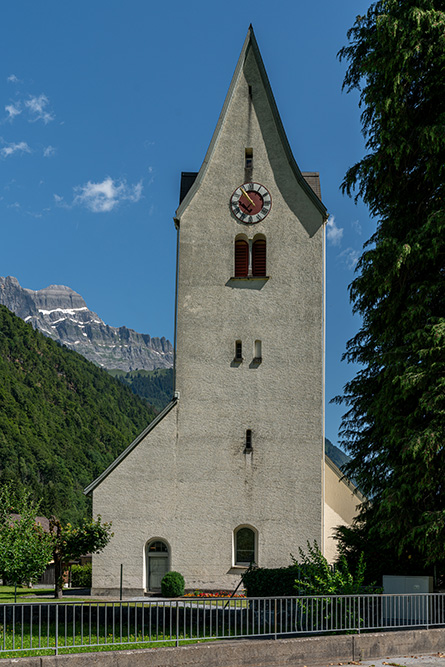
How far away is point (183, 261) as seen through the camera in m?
31.1

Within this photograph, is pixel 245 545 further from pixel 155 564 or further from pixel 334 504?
pixel 334 504

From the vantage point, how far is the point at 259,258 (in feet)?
102

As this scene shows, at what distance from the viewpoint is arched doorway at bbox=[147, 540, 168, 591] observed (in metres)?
28.8

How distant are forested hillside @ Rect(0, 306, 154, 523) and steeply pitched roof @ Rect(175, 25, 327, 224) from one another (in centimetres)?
9030

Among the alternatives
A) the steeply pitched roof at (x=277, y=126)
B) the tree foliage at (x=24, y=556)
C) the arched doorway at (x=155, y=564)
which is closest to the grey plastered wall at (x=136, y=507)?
the arched doorway at (x=155, y=564)

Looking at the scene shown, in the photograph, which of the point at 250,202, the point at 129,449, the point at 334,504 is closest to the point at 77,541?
the point at 129,449

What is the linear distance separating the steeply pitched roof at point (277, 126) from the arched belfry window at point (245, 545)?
12.9 metres

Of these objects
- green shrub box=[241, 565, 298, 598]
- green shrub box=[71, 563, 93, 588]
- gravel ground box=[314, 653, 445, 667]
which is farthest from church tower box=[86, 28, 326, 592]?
green shrub box=[71, 563, 93, 588]

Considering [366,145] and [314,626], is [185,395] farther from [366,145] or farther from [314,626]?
[314,626]

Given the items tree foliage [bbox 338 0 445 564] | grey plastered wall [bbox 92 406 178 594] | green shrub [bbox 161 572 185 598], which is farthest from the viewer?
grey plastered wall [bbox 92 406 178 594]

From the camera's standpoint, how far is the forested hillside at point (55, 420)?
427 feet

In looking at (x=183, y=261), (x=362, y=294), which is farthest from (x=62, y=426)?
(x=362, y=294)

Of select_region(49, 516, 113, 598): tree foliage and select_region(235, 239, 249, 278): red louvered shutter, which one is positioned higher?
select_region(235, 239, 249, 278): red louvered shutter

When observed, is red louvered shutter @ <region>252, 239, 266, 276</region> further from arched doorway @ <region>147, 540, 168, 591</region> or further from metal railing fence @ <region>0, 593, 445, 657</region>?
metal railing fence @ <region>0, 593, 445, 657</region>
